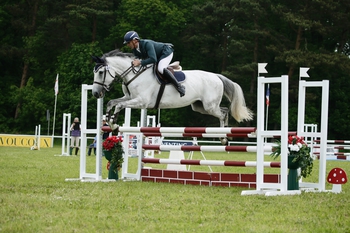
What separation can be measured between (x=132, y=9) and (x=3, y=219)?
3336 cm

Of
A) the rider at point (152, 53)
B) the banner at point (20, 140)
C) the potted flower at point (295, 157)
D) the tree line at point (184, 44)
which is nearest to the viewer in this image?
the potted flower at point (295, 157)

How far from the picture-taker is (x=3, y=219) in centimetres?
505

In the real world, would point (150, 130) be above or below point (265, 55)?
below

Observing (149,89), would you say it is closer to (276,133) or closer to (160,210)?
(276,133)

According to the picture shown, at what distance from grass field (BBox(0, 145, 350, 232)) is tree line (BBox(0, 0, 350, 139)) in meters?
25.3

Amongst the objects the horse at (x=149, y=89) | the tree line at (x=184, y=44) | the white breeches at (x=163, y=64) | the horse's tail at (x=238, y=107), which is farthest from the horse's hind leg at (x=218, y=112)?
the tree line at (x=184, y=44)

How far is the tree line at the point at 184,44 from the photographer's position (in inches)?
1321

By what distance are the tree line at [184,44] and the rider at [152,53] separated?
23581 mm

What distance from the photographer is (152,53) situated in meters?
8.59

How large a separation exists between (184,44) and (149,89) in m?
29.8

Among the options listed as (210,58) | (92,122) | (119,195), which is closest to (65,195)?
(119,195)

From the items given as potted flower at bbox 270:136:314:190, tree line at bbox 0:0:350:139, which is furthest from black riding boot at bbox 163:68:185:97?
tree line at bbox 0:0:350:139

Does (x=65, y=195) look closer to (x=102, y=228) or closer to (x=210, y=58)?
(x=102, y=228)

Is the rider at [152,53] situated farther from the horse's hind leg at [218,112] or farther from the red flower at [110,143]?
the red flower at [110,143]
